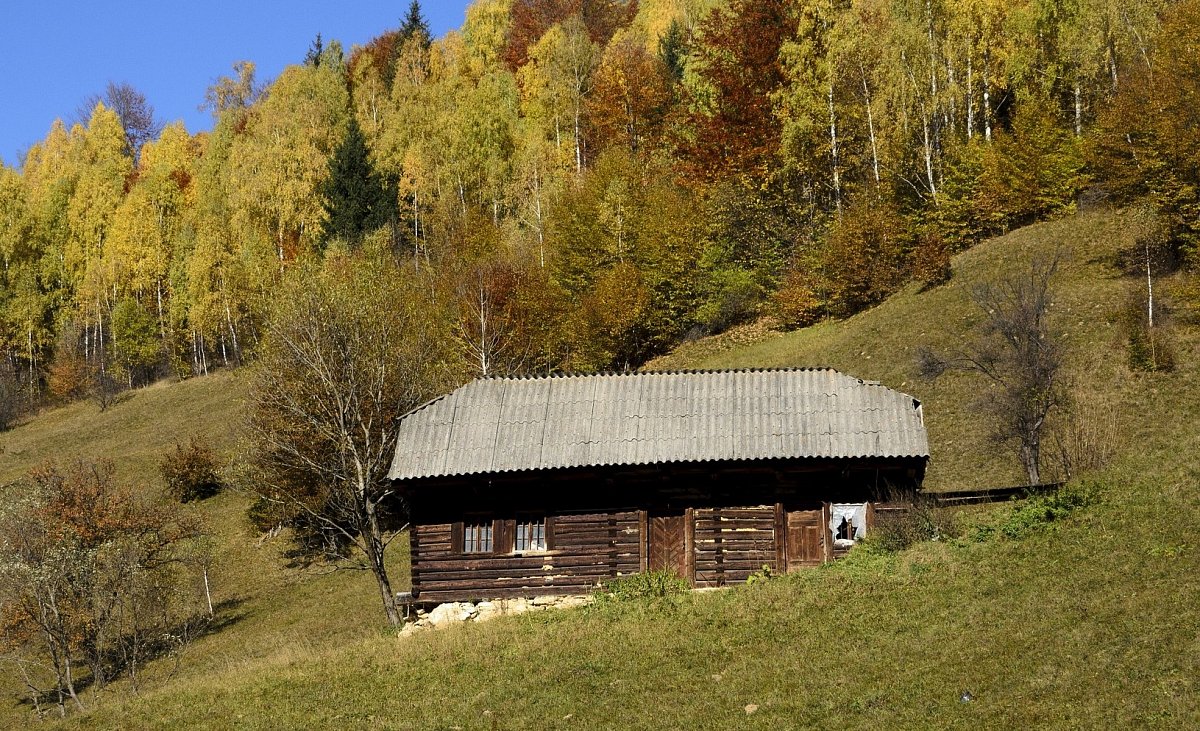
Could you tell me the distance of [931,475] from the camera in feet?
106

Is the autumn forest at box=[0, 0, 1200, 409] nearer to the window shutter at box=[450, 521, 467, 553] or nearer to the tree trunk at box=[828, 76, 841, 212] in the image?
the tree trunk at box=[828, 76, 841, 212]

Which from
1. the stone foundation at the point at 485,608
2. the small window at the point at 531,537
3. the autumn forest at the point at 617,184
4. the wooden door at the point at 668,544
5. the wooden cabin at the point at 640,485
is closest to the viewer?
the wooden cabin at the point at 640,485

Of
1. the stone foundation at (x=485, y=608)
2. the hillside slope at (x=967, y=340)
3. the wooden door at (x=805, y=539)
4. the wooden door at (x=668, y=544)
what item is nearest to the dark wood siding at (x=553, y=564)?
the stone foundation at (x=485, y=608)

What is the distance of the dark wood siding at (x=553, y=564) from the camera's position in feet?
83.9

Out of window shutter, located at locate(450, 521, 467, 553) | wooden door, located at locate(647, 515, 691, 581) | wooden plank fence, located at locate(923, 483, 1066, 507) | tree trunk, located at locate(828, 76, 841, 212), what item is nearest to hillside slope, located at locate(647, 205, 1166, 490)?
wooden plank fence, located at locate(923, 483, 1066, 507)

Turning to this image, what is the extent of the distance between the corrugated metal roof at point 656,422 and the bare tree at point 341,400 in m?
2.81

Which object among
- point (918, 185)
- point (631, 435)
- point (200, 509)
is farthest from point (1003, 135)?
point (200, 509)

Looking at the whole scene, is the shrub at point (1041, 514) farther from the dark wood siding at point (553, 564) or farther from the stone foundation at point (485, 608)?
the stone foundation at point (485, 608)

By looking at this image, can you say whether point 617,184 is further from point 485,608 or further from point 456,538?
point 485,608

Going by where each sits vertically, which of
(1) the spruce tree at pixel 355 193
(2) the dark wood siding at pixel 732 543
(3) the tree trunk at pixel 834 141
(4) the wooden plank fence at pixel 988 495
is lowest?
(2) the dark wood siding at pixel 732 543

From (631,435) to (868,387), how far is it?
5454mm

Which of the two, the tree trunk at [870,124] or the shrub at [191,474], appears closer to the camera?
the shrub at [191,474]

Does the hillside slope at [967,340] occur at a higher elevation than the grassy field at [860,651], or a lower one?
higher

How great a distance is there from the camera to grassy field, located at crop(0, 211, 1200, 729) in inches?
614
